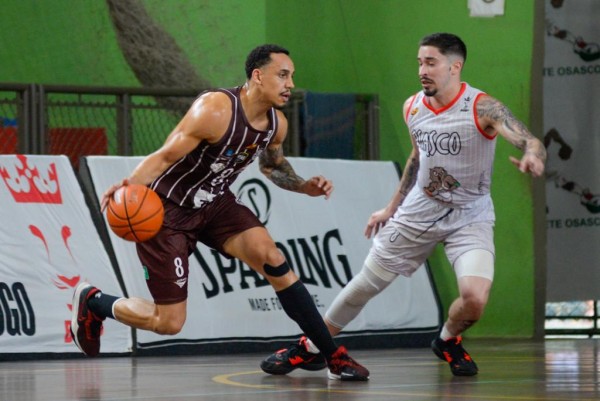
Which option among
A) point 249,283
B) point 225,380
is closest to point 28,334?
point 249,283

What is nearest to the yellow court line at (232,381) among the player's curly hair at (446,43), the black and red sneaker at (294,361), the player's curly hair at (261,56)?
the black and red sneaker at (294,361)

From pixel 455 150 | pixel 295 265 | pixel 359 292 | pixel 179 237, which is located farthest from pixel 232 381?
pixel 295 265

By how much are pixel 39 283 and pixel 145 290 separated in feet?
3.26

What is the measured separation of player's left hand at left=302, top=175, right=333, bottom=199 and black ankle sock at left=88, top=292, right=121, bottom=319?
1.42 m

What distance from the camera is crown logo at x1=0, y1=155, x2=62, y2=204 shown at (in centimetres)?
1127

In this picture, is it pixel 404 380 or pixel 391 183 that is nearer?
pixel 404 380

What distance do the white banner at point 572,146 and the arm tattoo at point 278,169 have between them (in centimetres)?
608

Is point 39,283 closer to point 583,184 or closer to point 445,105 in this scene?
point 445,105

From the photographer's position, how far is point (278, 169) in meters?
8.83

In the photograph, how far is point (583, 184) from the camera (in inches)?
559

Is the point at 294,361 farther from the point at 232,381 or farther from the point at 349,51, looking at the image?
the point at 349,51

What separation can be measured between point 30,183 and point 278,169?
3.32 meters

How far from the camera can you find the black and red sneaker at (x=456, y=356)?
28.8 feet

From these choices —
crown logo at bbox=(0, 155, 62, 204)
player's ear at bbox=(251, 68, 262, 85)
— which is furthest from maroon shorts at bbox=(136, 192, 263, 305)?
crown logo at bbox=(0, 155, 62, 204)
